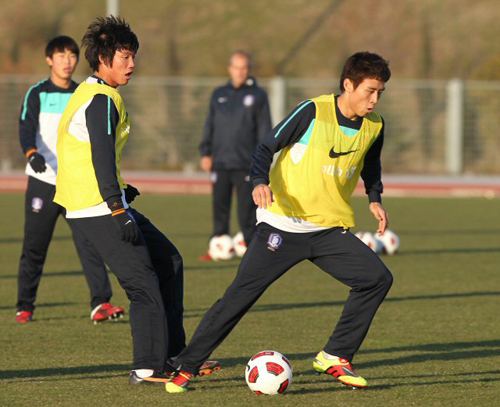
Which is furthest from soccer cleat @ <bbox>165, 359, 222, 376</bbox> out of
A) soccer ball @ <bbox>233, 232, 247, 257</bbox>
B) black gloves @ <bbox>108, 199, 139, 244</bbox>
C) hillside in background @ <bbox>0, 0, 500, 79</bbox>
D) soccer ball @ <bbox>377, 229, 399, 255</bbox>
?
hillside in background @ <bbox>0, 0, 500, 79</bbox>

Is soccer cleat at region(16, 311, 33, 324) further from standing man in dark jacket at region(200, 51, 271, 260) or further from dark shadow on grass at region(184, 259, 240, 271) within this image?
standing man in dark jacket at region(200, 51, 271, 260)

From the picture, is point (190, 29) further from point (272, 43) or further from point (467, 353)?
point (467, 353)

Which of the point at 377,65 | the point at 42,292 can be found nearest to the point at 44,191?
the point at 42,292

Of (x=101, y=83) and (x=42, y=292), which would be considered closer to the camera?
(x=101, y=83)

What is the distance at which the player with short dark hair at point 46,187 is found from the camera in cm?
870

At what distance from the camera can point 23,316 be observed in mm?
8789

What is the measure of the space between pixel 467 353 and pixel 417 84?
2586cm

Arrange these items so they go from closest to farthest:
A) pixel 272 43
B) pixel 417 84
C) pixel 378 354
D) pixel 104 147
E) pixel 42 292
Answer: pixel 104 147
pixel 378 354
pixel 42 292
pixel 417 84
pixel 272 43

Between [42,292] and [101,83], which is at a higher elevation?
[101,83]

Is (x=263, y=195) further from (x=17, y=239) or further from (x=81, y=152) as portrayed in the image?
(x=17, y=239)

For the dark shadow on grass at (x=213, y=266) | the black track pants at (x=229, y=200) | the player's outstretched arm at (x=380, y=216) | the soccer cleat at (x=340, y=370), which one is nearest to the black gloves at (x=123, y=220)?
the soccer cleat at (x=340, y=370)

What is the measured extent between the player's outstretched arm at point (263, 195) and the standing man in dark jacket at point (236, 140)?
21.3 feet

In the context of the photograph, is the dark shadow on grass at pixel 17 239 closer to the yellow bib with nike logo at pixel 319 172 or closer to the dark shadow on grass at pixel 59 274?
the dark shadow on grass at pixel 59 274

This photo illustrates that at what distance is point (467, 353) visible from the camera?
763 cm
